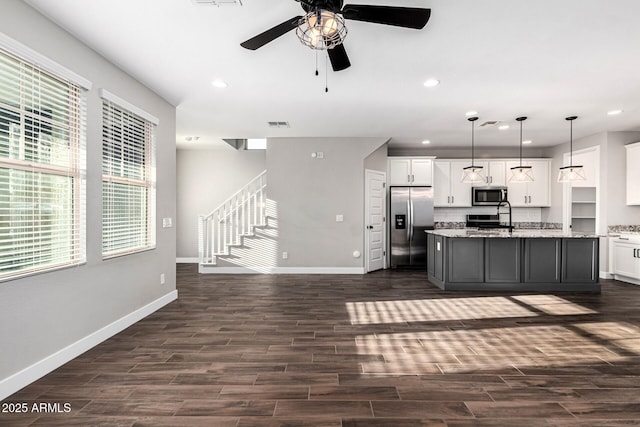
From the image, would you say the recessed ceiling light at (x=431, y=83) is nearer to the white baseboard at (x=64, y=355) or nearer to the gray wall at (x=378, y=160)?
the gray wall at (x=378, y=160)

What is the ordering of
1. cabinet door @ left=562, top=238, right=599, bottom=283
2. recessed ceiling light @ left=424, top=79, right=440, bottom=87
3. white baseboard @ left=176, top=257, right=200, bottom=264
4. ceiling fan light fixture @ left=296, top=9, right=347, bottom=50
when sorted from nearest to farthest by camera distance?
ceiling fan light fixture @ left=296, top=9, right=347, bottom=50
recessed ceiling light @ left=424, top=79, right=440, bottom=87
cabinet door @ left=562, top=238, right=599, bottom=283
white baseboard @ left=176, top=257, right=200, bottom=264

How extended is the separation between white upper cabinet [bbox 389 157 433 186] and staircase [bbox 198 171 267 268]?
2.84 meters

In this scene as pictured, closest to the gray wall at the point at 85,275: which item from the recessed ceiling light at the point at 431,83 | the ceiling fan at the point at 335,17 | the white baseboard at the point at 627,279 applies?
the ceiling fan at the point at 335,17

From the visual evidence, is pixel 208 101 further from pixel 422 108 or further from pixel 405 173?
pixel 405 173

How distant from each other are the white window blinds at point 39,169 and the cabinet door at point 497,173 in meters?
7.71

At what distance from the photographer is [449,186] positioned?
7801 mm

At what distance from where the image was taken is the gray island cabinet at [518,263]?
5309mm

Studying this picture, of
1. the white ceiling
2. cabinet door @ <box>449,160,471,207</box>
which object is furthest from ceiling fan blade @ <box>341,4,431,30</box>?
cabinet door @ <box>449,160,471,207</box>

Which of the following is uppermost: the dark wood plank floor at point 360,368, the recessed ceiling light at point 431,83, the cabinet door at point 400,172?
the recessed ceiling light at point 431,83

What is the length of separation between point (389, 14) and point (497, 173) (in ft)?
22.5

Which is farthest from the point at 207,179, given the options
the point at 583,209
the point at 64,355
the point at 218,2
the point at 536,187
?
the point at 583,209

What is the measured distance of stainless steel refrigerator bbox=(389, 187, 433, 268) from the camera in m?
7.30

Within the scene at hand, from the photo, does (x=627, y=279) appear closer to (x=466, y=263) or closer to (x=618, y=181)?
(x=618, y=181)

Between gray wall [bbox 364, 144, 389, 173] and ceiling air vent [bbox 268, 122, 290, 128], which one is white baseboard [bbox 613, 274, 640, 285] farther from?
ceiling air vent [bbox 268, 122, 290, 128]
